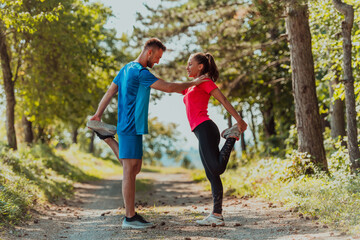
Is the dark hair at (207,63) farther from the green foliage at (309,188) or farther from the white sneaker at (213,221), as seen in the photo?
the green foliage at (309,188)

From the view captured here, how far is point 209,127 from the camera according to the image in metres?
5.49

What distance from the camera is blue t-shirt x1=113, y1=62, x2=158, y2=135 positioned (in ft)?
17.7

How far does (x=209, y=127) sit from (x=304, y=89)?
14.4 ft

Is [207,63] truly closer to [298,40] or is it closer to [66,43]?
[298,40]

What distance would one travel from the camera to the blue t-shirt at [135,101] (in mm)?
5395

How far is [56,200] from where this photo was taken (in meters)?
10.1

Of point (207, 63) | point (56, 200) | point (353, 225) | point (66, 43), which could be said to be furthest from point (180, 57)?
point (353, 225)

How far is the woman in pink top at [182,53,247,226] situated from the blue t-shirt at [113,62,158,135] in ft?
2.08

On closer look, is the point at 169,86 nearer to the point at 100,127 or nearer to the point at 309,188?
the point at 100,127

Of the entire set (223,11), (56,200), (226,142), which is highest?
(223,11)

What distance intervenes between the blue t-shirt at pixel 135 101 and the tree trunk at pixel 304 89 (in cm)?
479

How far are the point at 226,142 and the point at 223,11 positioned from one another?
923 centimetres

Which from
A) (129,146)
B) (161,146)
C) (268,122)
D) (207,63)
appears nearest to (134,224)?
(129,146)

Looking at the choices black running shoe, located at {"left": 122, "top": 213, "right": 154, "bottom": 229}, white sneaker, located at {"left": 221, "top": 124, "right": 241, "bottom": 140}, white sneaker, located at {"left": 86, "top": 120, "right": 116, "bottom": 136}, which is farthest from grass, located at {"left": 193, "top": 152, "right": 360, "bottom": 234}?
white sneaker, located at {"left": 86, "top": 120, "right": 116, "bottom": 136}
